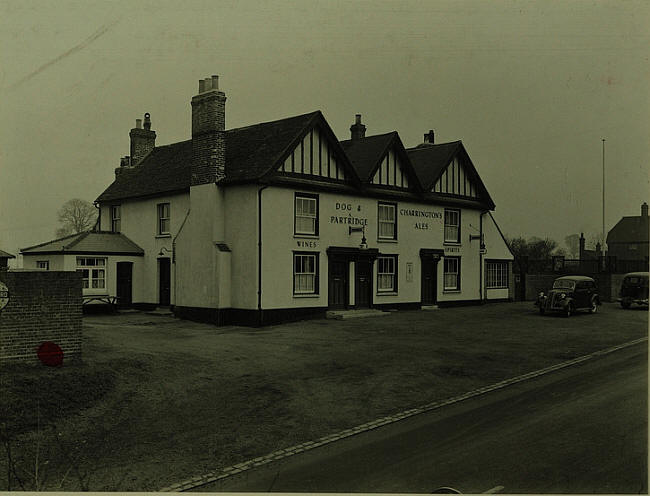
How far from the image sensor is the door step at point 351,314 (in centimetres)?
2572

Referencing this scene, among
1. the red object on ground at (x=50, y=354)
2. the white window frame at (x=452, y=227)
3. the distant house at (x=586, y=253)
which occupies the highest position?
the white window frame at (x=452, y=227)

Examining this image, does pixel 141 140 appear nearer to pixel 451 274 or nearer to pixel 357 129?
pixel 357 129

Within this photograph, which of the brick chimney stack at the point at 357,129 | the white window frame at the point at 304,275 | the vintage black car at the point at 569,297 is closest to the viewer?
the white window frame at the point at 304,275

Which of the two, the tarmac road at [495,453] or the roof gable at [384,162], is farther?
the roof gable at [384,162]

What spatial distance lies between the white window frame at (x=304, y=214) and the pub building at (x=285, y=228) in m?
0.05

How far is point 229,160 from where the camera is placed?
26.2 m

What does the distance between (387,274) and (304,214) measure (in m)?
5.70

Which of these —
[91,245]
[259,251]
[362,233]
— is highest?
[362,233]

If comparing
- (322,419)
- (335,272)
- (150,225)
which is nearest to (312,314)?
(335,272)

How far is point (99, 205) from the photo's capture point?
34.3 meters

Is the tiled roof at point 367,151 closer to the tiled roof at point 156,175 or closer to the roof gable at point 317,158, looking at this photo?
the roof gable at point 317,158

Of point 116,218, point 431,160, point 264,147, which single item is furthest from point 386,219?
point 116,218

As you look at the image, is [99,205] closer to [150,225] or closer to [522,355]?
[150,225]

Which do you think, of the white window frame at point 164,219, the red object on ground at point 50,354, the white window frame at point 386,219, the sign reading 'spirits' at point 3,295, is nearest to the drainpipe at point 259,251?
the white window frame at point 386,219
